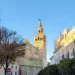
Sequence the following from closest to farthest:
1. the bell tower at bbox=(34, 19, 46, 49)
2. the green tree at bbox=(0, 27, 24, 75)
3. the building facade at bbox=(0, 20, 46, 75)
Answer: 1. the green tree at bbox=(0, 27, 24, 75)
2. the building facade at bbox=(0, 20, 46, 75)
3. the bell tower at bbox=(34, 19, 46, 49)

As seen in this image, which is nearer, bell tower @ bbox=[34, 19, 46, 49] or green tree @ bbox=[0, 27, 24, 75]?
green tree @ bbox=[0, 27, 24, 75]

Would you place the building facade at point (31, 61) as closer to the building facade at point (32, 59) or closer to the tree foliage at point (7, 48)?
the building facade at point (32, 59)

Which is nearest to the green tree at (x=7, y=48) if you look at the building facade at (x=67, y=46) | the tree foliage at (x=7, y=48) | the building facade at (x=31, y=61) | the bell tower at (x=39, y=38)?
the tree foliage at (x=7, y=48)

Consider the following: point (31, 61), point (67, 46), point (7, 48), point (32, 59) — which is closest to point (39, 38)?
point (32, 59)

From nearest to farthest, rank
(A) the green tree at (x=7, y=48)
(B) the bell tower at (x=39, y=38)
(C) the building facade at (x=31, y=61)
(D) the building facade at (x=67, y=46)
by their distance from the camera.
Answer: (A) the green tree at (x=7, y=48)
(D) the building facade at (x=67, y=46)
(C) the building facade at (x=31, y=61)
(B) the bell tower at (x=39, y=38)

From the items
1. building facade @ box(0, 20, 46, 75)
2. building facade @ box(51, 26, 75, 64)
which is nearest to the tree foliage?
building facade @ box(51, 26, 75, 64)

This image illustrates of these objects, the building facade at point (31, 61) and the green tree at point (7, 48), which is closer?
the green tree at point (7, 48)

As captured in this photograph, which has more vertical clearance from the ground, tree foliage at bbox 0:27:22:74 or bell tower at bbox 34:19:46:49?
bell tower at bbox 34:19:46:49

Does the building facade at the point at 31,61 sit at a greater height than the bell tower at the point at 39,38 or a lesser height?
lesser

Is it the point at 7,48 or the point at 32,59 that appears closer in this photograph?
the point at 7,48

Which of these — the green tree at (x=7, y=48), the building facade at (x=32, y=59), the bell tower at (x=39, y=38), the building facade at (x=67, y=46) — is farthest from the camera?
the bell tower at (x=39, y=38)

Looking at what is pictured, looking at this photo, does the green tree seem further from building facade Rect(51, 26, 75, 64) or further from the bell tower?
the bell tower

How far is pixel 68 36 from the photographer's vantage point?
55.5 m

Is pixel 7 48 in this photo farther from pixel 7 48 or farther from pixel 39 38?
pixel 39 38
